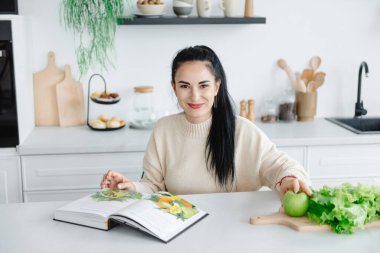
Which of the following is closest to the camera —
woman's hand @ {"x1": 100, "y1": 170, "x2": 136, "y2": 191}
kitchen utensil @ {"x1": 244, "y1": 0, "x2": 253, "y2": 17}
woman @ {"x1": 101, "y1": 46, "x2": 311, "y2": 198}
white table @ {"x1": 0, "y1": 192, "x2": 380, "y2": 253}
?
white table @ {"x1": 0, "y1": 192, "x2": 380, "y2": 253}

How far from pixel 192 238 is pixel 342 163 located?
1691mm

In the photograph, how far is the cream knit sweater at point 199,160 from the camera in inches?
84.1

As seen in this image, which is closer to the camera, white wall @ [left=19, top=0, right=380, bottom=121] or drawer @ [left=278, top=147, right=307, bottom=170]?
drawer @ [left=278, top=147, right=307, bottom=170]

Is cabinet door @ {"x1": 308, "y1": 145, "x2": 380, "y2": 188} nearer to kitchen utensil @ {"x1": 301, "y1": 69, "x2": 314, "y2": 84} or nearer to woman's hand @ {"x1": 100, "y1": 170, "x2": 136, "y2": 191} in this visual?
kitchen utensil @ {"x1": 301, "y1": 69, "x2": 314, "y2": 84}

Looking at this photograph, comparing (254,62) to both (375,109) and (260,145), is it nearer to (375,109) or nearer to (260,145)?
(375,109)

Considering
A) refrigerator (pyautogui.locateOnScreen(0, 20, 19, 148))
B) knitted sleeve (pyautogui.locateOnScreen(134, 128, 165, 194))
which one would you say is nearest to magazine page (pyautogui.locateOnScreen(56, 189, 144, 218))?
knitted sleeve (pyautogui.locateOnScreen(134, 128, 165, 194))

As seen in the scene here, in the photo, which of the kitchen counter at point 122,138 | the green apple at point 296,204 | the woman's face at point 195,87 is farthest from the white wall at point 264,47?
the green apple at point 296,204

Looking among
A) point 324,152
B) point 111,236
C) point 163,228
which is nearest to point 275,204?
point 163,228

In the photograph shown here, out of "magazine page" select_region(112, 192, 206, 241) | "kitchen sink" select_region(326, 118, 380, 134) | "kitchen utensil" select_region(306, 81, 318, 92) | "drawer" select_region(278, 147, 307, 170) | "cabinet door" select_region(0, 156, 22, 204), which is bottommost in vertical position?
"cabinet door" select_region(0, 156, 22, 204)

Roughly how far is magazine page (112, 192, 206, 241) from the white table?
0.09 feet

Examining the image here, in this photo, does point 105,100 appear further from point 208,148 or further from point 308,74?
point 308,74

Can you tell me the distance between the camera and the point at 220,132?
7.00 ft

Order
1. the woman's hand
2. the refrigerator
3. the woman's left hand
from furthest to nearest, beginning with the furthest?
the refrigerator, the woman's hand, the woman's left hand

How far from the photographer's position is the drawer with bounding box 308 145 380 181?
2.98 m
